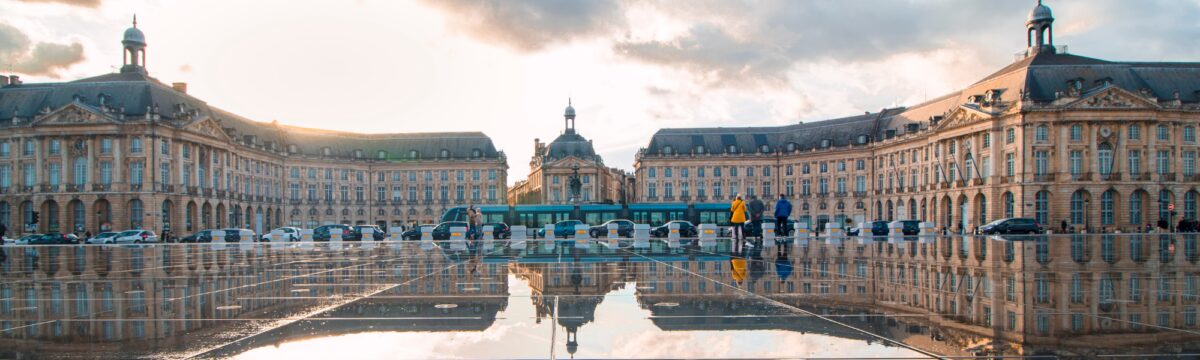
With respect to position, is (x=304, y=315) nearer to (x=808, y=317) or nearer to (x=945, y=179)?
(x=808, y=317)

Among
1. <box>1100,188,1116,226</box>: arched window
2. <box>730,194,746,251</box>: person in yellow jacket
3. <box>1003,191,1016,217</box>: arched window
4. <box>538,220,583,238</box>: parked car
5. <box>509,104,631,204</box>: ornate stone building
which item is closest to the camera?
<box>730,194,746,251</box>: person in yellow jacket

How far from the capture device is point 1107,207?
227 ft

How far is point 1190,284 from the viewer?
33.1 feet

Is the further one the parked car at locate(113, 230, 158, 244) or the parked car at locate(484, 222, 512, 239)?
the parked car at locate(484, 222, 512, 239)

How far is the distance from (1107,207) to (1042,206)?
17.9 ft

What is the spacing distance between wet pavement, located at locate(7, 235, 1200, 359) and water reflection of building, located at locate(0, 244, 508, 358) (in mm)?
33

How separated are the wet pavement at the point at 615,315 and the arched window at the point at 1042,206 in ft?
209

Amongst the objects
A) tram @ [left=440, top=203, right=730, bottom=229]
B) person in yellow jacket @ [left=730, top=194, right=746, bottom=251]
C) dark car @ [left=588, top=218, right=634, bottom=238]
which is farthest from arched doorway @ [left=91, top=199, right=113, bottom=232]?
person in yellow jacket @ [left=730, top=194, right=746, bottom=251]

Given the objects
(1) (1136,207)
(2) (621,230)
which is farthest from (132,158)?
(1) (1136,207)

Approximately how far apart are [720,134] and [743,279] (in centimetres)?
9841

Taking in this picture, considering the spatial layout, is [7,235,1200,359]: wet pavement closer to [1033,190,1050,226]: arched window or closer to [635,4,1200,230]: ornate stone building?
[1033,190,1050,226]: arched window

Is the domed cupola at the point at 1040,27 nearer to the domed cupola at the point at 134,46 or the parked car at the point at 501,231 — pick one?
the parked car at the point at 501,231

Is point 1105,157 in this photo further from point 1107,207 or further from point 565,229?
point 565,229

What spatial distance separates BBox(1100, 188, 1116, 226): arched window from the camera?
226 feet
